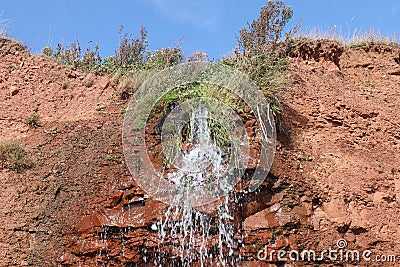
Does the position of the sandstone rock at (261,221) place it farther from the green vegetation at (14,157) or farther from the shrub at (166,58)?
the shrub at (166,58)

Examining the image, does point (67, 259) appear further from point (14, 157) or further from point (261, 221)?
point (261, 221)

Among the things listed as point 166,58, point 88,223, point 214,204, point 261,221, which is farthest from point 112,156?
point 166,58

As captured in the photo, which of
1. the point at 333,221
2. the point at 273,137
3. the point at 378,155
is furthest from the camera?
the point at 378,155

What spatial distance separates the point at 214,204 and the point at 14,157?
A: 3253mm

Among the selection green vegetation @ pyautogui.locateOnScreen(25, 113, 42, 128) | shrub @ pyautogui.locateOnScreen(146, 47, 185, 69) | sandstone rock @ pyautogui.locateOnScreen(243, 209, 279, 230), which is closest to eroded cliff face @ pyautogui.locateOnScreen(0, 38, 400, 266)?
sandstone rock @ pyautogui.locateOnScreen(243, 209, 279, 230)

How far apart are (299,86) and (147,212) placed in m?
3.96

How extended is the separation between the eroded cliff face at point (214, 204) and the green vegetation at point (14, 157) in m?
0.12

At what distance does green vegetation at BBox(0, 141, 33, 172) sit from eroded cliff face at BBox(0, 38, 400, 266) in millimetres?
119

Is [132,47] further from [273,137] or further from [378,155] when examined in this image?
[378,155]

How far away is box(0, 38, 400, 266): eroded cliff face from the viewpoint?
6.02 m

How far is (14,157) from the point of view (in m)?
7.24

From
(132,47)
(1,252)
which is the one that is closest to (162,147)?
(1,252)

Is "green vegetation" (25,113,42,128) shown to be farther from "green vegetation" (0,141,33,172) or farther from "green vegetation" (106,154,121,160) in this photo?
"green vegetation" (106,154,121,160)

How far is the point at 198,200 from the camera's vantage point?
19.9ft
